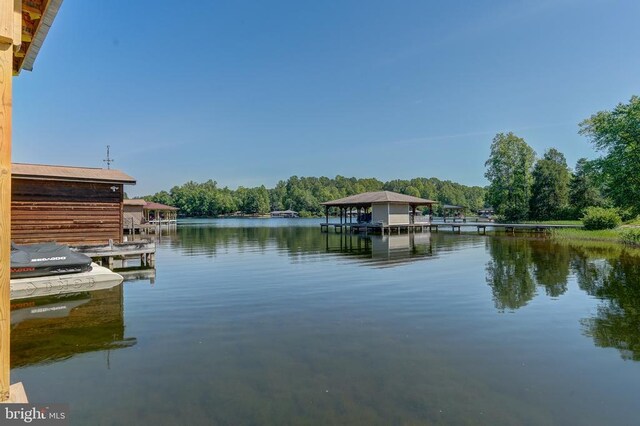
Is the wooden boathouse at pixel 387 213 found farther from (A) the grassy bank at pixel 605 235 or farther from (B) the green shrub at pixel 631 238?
(B) the green shrub at pixel 631 238

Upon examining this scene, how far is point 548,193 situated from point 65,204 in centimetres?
5732

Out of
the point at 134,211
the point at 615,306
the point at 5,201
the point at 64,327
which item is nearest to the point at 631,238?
the point at 615,306

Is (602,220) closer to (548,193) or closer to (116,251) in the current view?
(548,193)

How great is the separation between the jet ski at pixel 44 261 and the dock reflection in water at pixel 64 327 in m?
0.84

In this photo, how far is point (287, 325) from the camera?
9.16 m

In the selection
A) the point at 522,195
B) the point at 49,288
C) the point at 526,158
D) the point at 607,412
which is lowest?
the point at 607,412

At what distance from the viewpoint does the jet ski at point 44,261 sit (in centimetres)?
1152

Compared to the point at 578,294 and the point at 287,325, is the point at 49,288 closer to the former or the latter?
the point at 287,325

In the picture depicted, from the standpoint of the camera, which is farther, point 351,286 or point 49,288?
point 351,286

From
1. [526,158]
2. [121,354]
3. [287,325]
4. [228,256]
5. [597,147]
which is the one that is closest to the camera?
[121,354]

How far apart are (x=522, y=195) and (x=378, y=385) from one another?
203ft

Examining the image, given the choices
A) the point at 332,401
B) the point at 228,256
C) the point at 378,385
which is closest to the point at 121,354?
the point at 332,401

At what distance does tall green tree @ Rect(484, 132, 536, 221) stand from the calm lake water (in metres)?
48.3

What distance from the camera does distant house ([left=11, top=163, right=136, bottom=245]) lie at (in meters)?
16.9
